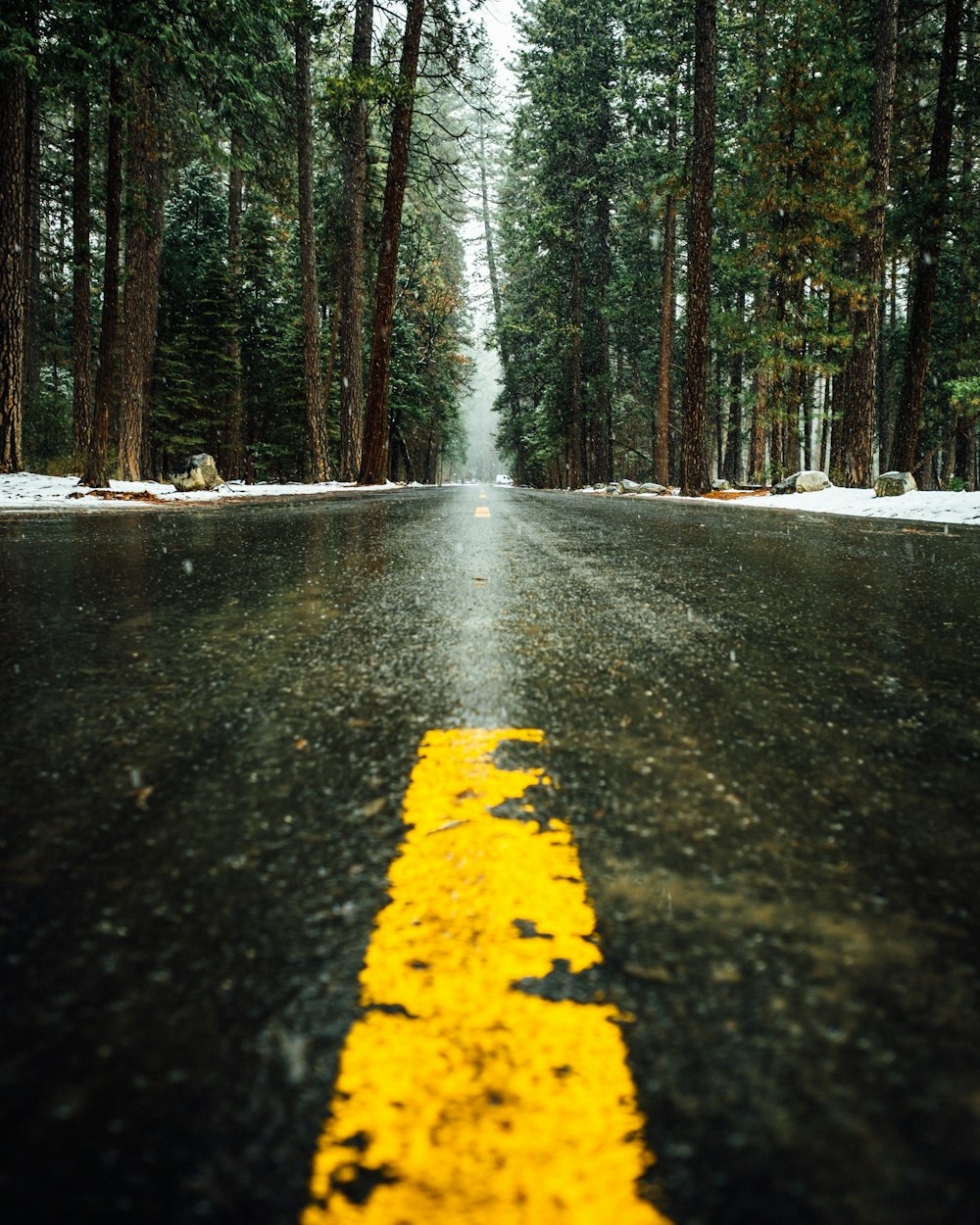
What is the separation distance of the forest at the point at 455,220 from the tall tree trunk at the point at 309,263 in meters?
0.08

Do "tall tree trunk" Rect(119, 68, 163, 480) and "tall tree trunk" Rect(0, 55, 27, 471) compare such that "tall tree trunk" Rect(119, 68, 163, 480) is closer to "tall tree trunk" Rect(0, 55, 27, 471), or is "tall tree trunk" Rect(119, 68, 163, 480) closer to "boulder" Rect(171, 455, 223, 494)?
"boulder" Rect(171, 455, 223, 494)

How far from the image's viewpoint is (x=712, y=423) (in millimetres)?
40875

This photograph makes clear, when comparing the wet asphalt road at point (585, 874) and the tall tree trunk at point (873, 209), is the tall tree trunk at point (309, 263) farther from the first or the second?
the wet asphalt road at point (585, 874)

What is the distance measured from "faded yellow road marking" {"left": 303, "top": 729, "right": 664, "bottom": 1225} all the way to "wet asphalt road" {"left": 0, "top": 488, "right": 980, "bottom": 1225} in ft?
0.09

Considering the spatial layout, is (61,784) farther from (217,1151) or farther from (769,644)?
(769,644)

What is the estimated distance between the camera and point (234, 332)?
2902 centimetres

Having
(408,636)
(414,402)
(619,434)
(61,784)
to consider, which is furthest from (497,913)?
(619,434)

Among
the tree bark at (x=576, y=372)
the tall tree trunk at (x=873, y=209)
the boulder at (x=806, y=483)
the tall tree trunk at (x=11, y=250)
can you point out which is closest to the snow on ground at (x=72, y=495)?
the tall tree trunk at (x=11, y=250)

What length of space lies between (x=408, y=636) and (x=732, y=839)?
5.17ft

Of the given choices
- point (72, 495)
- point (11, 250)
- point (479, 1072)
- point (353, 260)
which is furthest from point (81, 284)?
point (479, 1072)

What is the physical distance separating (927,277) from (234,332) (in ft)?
76.0

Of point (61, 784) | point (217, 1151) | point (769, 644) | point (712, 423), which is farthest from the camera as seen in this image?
point (712, 423)

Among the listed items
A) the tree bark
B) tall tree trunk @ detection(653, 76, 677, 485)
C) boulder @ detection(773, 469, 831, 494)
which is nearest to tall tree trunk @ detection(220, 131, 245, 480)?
the tree bark

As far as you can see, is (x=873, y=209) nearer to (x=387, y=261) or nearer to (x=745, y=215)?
(x=745, y=215)
